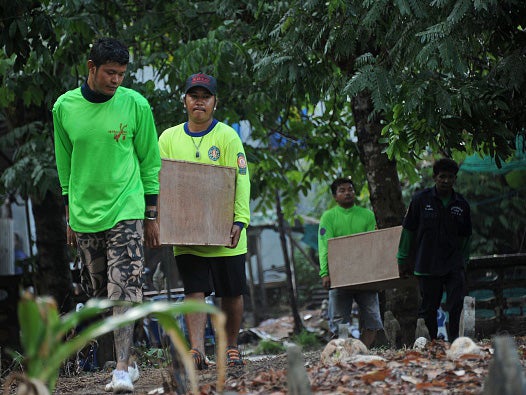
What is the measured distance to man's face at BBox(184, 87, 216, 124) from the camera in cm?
715

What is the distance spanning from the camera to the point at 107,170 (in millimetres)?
5812

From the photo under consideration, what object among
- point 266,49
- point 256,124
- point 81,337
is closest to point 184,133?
point 266,49

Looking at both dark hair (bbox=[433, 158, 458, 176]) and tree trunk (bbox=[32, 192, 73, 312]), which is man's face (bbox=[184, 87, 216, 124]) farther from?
tree trunk (bbox=[32, 192, 73, 312])

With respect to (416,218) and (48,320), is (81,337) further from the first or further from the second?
(416,218)

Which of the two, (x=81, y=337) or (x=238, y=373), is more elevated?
(x=81, y=337)

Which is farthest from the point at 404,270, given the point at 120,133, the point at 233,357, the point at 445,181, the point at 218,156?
the point at 120,133

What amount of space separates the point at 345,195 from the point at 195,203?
3877 mm

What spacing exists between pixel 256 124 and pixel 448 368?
7281 mm

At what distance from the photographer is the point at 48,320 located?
3.43 meters

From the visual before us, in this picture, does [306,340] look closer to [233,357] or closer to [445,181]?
[445,181]

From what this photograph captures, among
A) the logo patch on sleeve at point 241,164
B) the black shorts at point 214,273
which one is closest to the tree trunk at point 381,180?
the logo patch on sleeve at point 241,164

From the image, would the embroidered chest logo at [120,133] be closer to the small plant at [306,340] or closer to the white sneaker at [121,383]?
the white sneaker at [121,383]

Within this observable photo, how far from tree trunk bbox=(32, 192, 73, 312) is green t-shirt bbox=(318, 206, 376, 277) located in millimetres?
3716

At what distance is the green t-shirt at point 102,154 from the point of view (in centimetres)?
581
